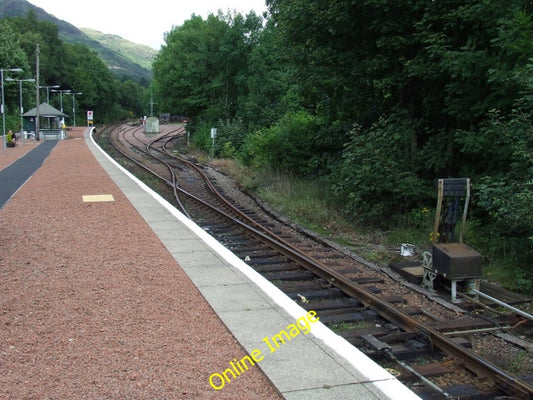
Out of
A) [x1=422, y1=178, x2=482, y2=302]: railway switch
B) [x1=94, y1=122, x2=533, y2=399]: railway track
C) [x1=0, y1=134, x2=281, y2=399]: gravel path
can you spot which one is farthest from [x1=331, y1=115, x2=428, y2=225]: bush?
[x1=0, y1=134, x2=281, y2=399]: gravel path

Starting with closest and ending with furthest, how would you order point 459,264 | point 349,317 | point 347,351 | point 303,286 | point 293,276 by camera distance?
point 347,351, point 349,317, point 459,264, point 303,286, point 293,276

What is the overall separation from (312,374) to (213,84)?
38.5 m

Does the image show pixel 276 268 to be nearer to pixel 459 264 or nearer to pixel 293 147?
pixel 459 264

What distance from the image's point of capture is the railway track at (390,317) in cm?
454

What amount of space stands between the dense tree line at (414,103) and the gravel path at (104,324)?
16.9 feet

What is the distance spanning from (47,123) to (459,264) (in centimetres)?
5521

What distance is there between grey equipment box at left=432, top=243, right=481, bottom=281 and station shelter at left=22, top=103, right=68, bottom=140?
162 ft

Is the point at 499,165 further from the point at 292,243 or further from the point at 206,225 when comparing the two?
the point at 206,225

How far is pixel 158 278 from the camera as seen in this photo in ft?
22.5

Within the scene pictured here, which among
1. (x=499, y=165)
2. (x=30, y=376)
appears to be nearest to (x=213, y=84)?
(x=499, y=165)

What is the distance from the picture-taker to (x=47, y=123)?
55062 mm

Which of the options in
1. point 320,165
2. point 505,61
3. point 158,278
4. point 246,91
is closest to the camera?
→ point 158,278

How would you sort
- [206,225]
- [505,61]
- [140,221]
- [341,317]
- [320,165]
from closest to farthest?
[341,317], [505,61], [140,221], [206,225], [320,165]

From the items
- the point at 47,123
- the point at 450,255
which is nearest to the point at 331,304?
the point at 450,255
